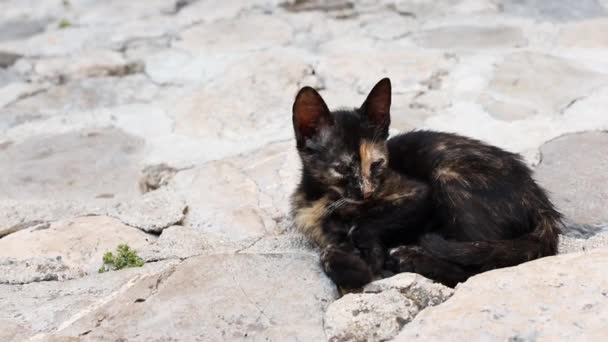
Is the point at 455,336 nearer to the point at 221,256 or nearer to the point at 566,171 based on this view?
the point at 221,256

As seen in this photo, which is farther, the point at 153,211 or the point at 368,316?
the point at 153,211

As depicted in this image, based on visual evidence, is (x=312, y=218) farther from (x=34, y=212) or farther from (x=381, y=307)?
(x=34, y=212)

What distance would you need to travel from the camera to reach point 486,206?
9.26 feet

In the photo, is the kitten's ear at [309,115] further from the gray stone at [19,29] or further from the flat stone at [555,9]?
the gray stone at [19,29]

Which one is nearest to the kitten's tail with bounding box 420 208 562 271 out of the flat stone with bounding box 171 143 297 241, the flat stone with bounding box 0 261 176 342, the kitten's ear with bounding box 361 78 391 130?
the kitten's ear with bounding box 361 78 391 130

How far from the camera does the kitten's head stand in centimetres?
302

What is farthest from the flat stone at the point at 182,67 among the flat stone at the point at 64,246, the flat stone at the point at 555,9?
the flat stone at the point at 555,9

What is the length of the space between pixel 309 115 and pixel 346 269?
2.74ft

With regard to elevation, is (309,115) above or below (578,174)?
above

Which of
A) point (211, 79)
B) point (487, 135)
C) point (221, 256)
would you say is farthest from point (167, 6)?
point (221, 256)

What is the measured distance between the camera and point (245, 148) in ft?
13.3

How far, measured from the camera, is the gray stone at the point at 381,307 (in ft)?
7.44

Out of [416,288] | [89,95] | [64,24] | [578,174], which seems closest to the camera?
[416,288]

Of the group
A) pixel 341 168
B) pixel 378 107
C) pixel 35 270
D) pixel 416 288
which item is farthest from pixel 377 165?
pixel 35 270
